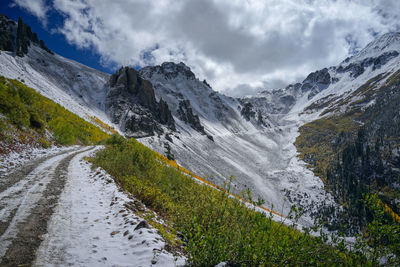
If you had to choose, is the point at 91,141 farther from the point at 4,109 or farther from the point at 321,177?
the point at 321,177

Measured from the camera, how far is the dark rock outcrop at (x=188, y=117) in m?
97.0

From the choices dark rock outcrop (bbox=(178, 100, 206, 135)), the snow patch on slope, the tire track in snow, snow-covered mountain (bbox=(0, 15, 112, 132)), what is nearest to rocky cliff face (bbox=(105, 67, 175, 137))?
the snow patch on slope

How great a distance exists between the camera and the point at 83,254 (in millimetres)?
3301

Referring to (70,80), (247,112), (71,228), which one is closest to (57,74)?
(70,80)

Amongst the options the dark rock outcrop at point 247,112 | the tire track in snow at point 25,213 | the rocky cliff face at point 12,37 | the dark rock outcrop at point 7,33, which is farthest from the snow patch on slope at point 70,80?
the dark rock outcrop at point 247,112

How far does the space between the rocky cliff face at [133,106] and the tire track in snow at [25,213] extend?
49.7 m

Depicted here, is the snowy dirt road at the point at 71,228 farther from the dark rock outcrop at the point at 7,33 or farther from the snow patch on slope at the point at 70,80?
the dark rock outcrop at the point at 7,33

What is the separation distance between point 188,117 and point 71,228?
97536 mm

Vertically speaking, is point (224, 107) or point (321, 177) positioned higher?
point (224, 107)

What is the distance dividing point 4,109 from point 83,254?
14146 millimetres

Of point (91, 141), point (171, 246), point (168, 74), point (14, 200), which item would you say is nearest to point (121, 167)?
point (14, 200)

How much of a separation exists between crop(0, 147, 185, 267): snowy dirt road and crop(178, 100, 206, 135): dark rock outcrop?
88536 millimetres

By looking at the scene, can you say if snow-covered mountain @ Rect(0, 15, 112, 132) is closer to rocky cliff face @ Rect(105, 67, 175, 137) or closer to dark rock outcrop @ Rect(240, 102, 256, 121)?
rocky cliff face @ Rect(105, 67, 175, 137)

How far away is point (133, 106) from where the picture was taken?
67.4 m
